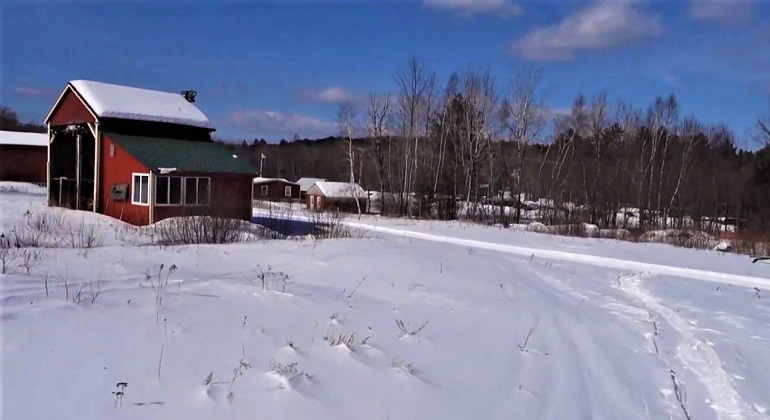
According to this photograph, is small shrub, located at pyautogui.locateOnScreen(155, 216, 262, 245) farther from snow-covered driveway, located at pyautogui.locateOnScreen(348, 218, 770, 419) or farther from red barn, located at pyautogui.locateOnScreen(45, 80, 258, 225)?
snow-covered driveway, located at pyautogui.locateOnScreen(348, 218, 770, 419)

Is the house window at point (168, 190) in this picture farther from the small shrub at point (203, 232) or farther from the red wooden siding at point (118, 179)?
the small shrub at point (203, 232)

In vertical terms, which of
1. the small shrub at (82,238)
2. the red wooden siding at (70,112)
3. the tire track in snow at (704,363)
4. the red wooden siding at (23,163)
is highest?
the red wooden siding at (70,112)

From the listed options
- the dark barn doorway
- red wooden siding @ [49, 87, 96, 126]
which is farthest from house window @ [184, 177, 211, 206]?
the dark barn doorway

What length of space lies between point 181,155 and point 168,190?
2.21m

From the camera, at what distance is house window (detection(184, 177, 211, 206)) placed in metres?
26.2

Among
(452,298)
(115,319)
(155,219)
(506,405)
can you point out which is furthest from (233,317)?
(155,219)

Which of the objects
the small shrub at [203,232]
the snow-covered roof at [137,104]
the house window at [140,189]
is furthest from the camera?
the snow-covered roof at [137,104]

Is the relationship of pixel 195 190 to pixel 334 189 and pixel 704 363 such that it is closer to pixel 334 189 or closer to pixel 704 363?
pixel 704 363

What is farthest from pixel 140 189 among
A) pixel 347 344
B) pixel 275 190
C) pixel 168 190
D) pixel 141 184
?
pixel 275 190

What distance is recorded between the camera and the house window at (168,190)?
993 inches

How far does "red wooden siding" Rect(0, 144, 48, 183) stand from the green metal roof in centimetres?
3371

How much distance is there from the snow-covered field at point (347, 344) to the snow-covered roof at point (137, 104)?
18.9m

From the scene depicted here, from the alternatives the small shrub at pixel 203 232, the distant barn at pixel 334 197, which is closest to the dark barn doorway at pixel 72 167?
the small shrub at pixel 203 232

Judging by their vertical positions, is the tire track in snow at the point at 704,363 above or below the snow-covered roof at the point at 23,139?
below
